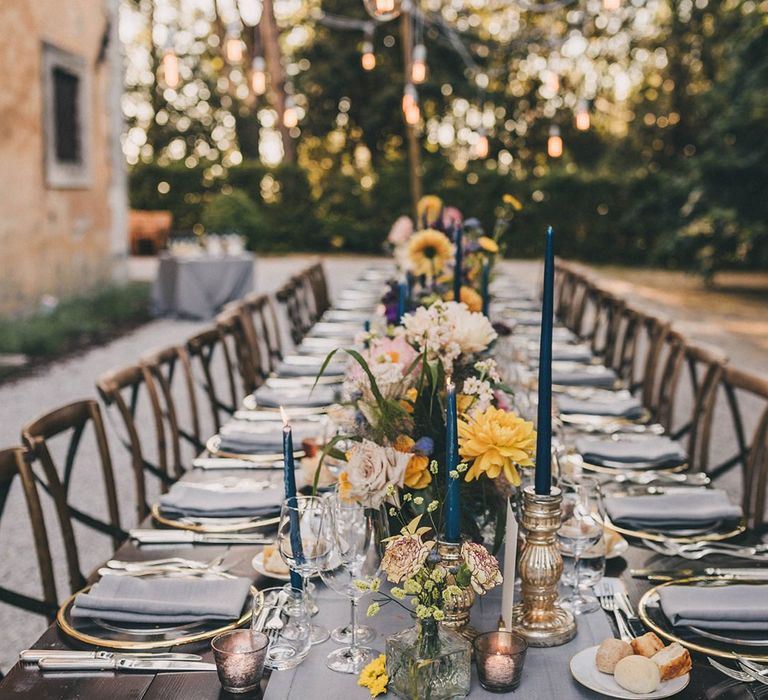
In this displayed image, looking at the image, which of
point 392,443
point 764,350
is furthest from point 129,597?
point 764,350

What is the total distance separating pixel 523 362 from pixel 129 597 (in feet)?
6.41

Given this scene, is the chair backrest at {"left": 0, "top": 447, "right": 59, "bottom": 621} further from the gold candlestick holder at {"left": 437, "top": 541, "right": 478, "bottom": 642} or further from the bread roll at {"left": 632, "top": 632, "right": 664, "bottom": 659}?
the bread roll at {"left": 632, "top": 632, "right": 664, "bottom": 659}

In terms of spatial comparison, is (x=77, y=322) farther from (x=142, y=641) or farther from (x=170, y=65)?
(x=142, y=641)

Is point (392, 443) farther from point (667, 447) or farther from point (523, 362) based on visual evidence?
point (523, 362)

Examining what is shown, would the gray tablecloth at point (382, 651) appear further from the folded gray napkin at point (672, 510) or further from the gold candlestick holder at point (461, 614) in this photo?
the folded gray napkin at point (672, 510)

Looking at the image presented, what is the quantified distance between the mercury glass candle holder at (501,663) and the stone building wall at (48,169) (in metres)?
8.27

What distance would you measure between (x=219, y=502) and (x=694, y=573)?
3.62 ft

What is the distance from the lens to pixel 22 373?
7.45 meters

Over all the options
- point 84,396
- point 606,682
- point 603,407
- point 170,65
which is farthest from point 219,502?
point 84,396

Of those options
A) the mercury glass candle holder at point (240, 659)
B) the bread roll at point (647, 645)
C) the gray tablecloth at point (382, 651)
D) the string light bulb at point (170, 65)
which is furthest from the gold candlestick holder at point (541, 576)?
the string light bulb at point (170, 65)

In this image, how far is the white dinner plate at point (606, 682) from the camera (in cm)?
139

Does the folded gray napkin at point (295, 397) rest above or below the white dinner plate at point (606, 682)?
above

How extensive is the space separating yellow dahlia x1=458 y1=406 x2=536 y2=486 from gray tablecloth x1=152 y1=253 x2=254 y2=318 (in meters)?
8.88

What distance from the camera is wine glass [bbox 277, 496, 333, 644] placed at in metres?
1.50
